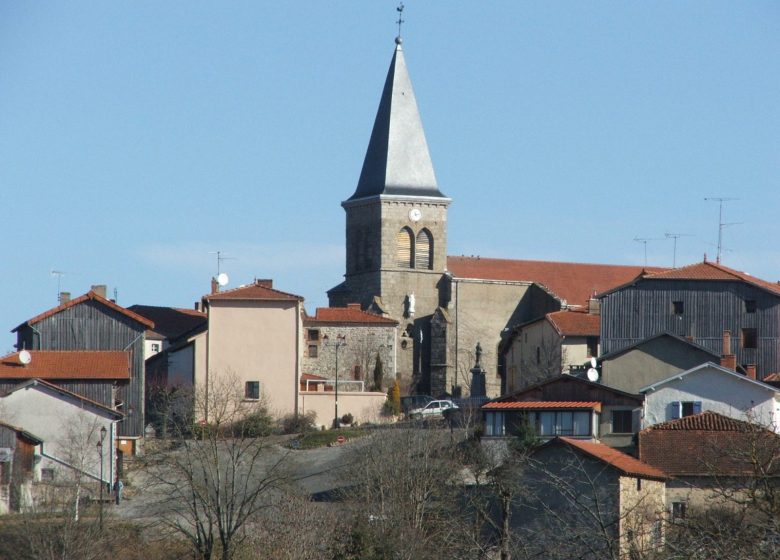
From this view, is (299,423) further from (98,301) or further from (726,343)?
(726,343)

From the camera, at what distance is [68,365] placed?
50750mm

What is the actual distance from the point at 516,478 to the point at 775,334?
22900 mm

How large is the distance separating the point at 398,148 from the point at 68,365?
1233 inches

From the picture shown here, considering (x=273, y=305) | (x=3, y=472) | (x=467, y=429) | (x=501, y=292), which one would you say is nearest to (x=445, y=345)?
(x=501, y=292)

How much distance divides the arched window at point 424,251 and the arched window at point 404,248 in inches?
11.2

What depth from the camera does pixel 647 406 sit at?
1725 inches

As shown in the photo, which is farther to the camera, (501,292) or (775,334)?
(501,292)

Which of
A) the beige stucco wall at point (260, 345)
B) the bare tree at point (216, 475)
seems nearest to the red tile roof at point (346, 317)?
the beige stucco wall at point (260, 345)

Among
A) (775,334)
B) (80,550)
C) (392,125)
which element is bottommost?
(80,550)

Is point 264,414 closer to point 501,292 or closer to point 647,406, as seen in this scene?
point 647,406

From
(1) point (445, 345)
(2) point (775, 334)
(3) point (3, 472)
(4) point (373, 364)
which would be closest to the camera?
(3) point (3, 472)

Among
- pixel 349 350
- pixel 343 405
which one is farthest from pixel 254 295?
pixel 349 350

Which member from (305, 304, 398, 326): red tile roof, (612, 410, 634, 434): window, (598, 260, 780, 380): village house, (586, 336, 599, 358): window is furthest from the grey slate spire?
(612, 410, 634, 434): window

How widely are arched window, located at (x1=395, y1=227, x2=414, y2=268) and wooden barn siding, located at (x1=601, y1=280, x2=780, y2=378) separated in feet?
75.6
